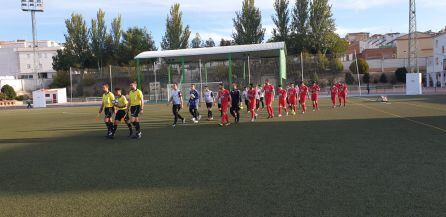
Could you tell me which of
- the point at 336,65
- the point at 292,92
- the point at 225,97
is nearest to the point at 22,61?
the point at 336,65

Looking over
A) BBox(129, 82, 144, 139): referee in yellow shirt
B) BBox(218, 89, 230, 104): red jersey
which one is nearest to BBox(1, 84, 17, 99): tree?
BBox(218, 89, 230, 104): red jersey

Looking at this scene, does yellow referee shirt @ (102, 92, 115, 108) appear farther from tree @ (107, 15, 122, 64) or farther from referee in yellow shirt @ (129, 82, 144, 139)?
tree @ (107, 15, 122, 64)

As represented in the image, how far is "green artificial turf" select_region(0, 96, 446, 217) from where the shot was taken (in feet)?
17.4

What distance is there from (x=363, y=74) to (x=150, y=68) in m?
29.7

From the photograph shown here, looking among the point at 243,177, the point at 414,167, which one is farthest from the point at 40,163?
the point at 414,167

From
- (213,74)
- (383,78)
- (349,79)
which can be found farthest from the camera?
(383,78)

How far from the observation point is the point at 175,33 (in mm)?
68188

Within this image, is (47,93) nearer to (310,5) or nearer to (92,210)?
(310,5)

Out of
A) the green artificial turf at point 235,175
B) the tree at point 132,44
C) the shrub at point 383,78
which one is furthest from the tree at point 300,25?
the green artificial turf at point 235,175

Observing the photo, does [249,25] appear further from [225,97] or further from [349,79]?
[225,97]

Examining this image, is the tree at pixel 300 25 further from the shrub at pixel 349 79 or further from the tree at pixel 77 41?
the tree at pixel 77 41

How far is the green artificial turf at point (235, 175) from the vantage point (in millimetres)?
5297

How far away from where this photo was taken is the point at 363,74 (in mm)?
56469

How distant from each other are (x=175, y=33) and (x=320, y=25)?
77.9 feet
